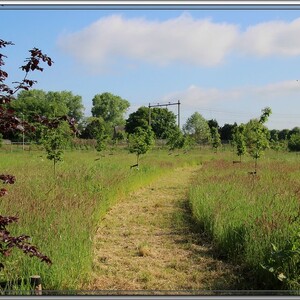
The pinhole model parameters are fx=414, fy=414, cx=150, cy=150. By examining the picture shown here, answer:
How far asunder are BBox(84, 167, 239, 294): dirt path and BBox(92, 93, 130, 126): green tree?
67.8 m

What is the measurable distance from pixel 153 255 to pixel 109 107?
248ft

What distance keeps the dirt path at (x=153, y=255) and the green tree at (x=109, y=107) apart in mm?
67761

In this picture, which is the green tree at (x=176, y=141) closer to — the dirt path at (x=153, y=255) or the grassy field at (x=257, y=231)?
the dirt path at (x=153, y=255)

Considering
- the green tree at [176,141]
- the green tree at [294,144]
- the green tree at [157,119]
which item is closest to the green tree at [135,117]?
the green tree at [157,119]

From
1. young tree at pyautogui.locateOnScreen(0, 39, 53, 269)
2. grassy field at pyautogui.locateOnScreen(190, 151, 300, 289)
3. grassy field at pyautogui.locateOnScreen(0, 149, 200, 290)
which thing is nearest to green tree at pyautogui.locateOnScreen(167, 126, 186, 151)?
grassy field at pyautogui.locateOnScreen(0, 149, 200, 290)

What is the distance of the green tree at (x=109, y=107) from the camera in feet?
254

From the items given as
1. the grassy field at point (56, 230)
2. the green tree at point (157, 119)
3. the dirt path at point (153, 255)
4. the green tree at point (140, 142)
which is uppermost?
the green tree at point (157, 119)

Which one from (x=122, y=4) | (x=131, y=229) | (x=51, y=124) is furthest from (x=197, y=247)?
(x=122, y=4)

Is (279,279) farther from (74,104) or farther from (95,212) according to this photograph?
(74,104)

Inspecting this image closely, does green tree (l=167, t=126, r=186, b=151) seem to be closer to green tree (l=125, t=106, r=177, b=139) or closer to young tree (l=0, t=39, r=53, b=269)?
young tree (l=0, t=39, r=53, b=269)

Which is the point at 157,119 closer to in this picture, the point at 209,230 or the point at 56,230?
the point at 209,230

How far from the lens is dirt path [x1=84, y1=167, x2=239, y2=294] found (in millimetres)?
5168

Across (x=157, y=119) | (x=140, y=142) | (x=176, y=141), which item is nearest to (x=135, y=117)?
(x=157, y=119)

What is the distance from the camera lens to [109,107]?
8088 centimetres
